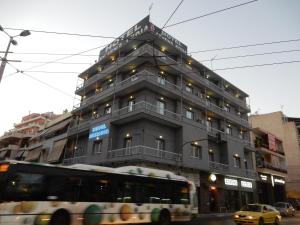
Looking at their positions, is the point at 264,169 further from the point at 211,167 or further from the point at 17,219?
the point at 17,219

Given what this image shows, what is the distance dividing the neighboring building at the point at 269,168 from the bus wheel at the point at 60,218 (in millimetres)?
34052

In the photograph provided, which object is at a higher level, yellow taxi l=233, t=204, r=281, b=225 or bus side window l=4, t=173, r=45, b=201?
bus side window l=4, t=173, r=45, b=201

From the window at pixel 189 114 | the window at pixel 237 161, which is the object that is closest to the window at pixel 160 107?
the window at pixel 189 114

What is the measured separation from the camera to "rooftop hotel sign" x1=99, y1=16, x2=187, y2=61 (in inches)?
1156

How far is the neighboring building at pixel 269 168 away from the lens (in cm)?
4103

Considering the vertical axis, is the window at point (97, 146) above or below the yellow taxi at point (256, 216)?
above

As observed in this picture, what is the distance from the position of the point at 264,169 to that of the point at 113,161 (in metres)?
27.4

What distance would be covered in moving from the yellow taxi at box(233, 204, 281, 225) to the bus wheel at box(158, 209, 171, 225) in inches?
187

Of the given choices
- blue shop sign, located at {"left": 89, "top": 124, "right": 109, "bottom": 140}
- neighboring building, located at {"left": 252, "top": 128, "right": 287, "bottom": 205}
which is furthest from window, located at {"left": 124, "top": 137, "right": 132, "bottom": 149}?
neighboring building, located at {"left": 252, "top": 128, "right": 287, "bottom": 205}

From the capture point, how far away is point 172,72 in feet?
102

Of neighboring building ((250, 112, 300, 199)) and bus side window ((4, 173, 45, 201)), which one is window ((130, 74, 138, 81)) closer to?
bus side window ((4, 173, 45, 201))

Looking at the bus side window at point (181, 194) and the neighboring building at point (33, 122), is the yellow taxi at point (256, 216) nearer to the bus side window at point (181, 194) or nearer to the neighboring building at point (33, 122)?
the bus side window at point (181, 194)

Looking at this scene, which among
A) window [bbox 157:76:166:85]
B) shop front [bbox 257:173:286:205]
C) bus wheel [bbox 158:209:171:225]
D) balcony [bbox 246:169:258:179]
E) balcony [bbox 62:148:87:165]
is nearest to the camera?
bus wheel [bbox 158:209:171:225]

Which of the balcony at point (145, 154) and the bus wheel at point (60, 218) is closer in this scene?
the bus wheel at point (60, 218)
